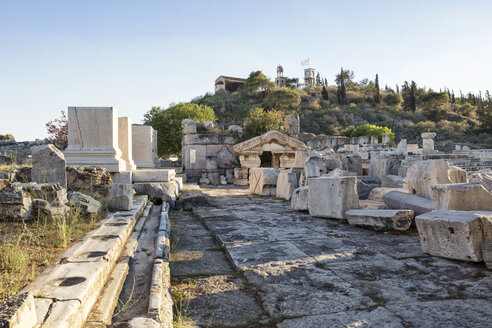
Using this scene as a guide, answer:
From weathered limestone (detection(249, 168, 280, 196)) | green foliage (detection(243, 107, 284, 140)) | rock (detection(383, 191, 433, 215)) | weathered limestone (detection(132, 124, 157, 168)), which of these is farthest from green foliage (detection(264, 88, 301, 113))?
rock (detection(383, 191, 433, 215))

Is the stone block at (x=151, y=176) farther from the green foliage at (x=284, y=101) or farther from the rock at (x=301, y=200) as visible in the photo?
the green foliage at (x=284, y=101)

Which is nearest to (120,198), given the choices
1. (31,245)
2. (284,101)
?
(31,245)

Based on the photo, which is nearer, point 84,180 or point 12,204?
point 12,204

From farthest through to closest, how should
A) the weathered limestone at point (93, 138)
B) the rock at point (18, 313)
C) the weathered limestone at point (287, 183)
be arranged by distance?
the weathered limestone at point (287, 183), the weathered limestone at point (93, 138), the rock at point (18, 313)

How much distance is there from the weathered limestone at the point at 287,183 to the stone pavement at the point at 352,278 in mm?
3422

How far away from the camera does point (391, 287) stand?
272 centimetres

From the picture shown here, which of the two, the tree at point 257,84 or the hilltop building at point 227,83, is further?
the hilltop building at point 227,83

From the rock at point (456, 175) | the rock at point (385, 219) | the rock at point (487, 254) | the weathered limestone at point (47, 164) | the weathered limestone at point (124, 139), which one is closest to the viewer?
the rock at point (487, 254)

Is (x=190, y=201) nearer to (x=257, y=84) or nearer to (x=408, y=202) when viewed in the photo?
(x=408, y=202)

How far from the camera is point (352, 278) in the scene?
2.92 meters

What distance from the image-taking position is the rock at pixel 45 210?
3719mm

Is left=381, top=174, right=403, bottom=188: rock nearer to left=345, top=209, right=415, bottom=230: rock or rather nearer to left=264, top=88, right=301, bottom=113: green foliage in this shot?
left=345, top=209, right=415, bottom=230: rock

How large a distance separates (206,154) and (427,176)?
9911 mm

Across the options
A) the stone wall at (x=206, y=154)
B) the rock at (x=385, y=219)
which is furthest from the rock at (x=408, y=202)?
the stone wall at (x=206, y=154)
